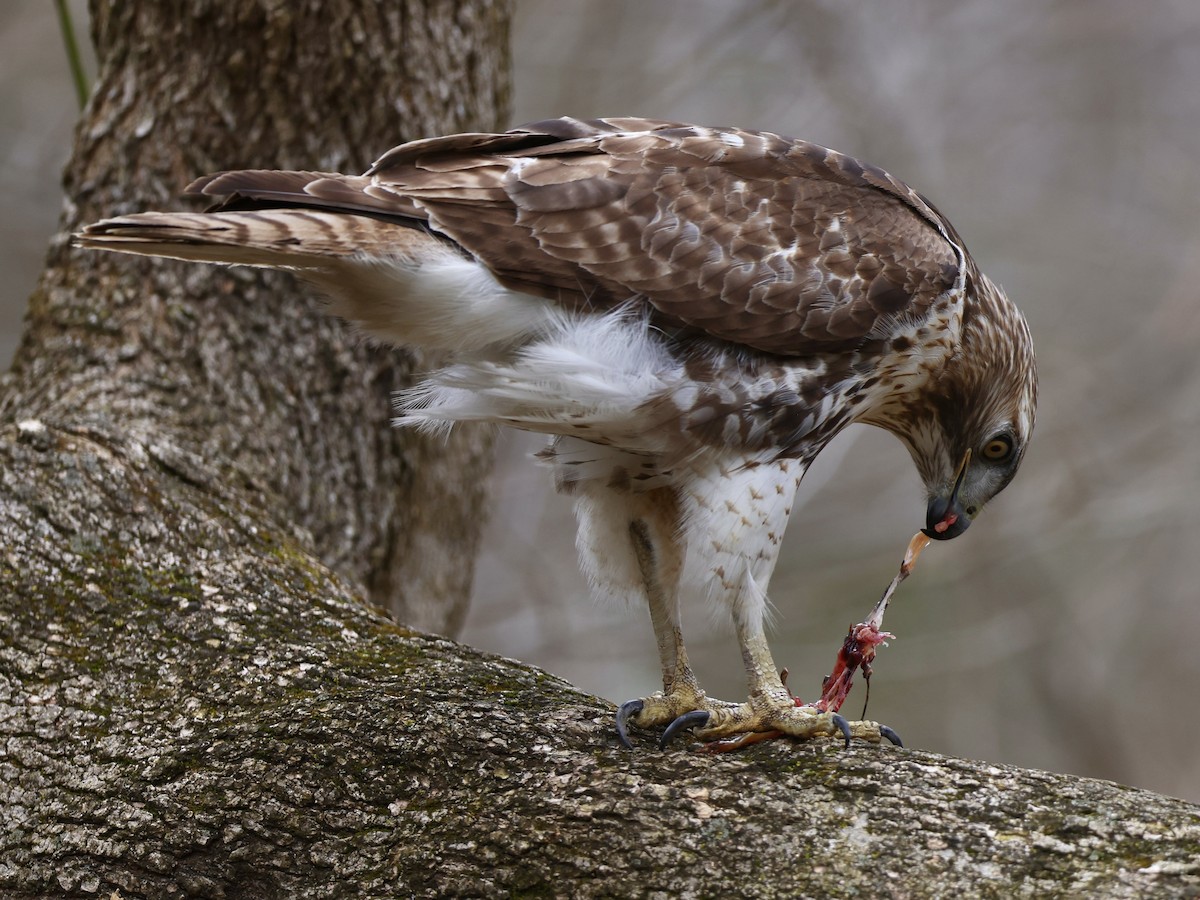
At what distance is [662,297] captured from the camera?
114 inches

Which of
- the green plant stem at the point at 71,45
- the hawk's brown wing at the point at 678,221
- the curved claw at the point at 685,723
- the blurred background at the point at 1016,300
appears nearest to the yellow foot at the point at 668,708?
the curved claw at the point at 685,723

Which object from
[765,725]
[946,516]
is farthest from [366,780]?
[946,516]

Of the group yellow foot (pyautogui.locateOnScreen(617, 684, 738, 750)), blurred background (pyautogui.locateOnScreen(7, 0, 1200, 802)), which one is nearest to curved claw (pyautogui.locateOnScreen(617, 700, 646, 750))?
yellow foot (pyautogui.locateOnScreen(617, 684, 738, 750))

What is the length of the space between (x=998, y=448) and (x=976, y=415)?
18 cm

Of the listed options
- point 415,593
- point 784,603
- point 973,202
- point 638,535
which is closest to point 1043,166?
point 973,202

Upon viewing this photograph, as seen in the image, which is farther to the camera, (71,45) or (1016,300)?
(1016,300)

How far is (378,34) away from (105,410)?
1567mm

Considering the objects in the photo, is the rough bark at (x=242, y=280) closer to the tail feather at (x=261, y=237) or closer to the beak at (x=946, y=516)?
the tail feather at (x=261, y=237)

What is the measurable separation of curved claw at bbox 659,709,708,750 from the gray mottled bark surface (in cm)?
5

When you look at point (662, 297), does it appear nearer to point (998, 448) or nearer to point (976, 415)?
point (976, 415)

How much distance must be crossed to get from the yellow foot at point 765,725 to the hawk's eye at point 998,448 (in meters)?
1.15

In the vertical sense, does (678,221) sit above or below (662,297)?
above

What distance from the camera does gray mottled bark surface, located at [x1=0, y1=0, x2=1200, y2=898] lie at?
2.17 m

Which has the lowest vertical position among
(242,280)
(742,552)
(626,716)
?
(626,716)
